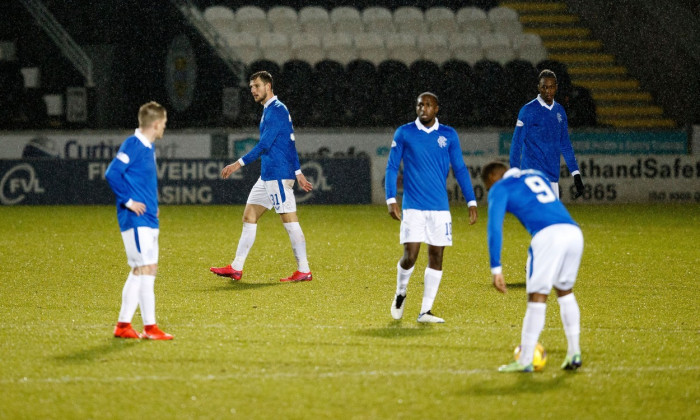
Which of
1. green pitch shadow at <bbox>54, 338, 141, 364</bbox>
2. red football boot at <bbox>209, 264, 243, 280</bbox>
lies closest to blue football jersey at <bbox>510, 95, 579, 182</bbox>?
red football boot at <bbox>209, 264, 243, 280</bbox>

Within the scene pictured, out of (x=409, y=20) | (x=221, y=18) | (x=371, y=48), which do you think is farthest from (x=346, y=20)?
(x=221, y=18)

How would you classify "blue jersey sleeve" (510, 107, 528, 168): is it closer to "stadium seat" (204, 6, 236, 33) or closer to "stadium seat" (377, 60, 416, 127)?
"stadium seat" (377, 60, 416, 127)

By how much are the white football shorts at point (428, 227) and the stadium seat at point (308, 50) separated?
17344mm

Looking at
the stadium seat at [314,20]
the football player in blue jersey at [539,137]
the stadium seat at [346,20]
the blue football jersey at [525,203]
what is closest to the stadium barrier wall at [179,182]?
the stadium seat at [314,20]

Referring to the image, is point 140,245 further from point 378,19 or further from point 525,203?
point 378,19

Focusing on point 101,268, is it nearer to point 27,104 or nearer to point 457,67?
point 27,104

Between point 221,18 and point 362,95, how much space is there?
5781 mm

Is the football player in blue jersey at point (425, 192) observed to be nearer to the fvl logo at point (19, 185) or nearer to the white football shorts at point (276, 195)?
the white football shorts at point (276, 195)

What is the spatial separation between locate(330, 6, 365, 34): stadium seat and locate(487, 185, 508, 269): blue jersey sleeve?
20.8m

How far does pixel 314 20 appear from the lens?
25922mm

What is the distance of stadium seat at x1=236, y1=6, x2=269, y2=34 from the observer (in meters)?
25.6

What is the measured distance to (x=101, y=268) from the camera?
10.6m

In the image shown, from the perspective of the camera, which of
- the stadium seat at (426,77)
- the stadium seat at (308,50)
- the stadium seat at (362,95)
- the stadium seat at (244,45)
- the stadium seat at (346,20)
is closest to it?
the stadium seat at (362,95)

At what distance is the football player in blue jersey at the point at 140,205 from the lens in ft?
20.8
